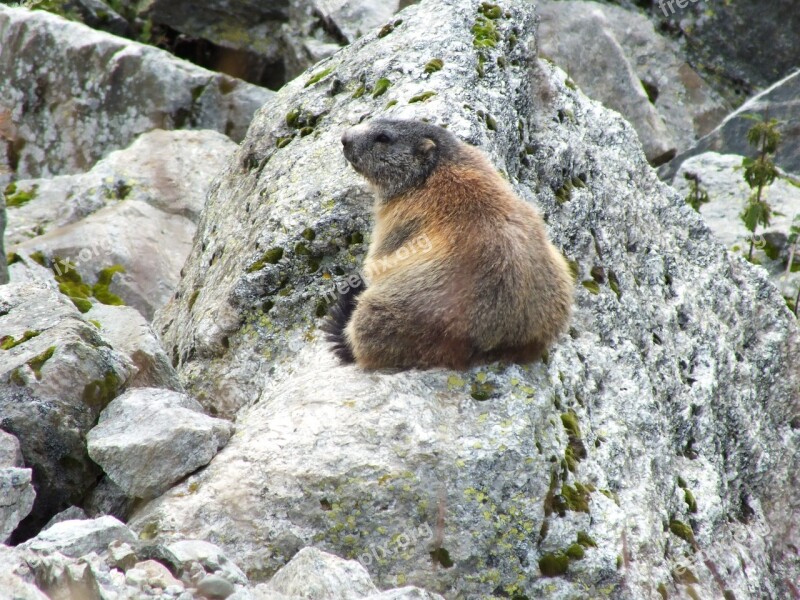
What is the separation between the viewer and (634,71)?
18672 mm

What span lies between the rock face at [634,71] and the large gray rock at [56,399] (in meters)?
12.6

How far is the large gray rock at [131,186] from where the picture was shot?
14.5m

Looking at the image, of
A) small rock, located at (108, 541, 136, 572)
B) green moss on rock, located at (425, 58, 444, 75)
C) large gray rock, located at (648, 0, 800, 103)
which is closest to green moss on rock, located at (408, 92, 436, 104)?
green moss on rock, located at (425, 58, 444, 75)

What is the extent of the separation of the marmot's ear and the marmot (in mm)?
12

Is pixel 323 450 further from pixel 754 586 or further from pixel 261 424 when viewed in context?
pixel 754 586

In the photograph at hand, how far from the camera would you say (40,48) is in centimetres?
1717

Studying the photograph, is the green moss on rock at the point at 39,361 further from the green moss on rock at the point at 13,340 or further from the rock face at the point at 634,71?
the rock face at the point at 634,71

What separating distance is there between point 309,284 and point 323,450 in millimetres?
2310

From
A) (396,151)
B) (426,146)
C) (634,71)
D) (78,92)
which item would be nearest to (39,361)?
(396,151)

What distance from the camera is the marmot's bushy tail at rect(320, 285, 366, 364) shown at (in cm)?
827

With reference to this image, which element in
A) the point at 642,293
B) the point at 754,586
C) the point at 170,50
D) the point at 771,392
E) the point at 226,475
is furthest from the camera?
the point at 170,50

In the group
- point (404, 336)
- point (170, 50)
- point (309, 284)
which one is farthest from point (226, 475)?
point (170, 50)

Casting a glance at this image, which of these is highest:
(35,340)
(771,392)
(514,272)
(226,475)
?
(514,272)

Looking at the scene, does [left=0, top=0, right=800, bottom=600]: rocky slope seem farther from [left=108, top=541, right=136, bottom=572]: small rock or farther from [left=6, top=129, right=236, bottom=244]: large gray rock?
[left=6, top=129, right=236, bottom=244]: large gray rock
